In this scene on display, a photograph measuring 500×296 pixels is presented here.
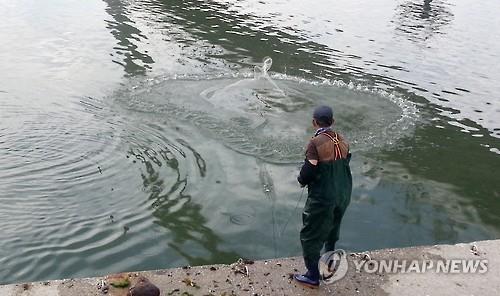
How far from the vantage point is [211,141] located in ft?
33.4

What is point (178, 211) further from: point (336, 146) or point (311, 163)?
point (336, 146)

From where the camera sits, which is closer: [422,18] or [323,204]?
[323,204]

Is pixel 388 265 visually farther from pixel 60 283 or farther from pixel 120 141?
pixel 120 141

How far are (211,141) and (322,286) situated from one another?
499 centimetres

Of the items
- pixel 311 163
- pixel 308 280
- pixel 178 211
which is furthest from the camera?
pixel 178 211

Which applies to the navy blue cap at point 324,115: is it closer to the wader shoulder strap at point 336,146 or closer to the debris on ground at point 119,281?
the wader shoulder strap at point 336,146

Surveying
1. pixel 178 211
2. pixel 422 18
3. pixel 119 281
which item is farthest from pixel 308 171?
pixel 422 18

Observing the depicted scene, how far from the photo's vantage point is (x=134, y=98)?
12164 mm

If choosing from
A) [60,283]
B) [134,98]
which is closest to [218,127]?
[134,98]

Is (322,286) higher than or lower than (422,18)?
lower

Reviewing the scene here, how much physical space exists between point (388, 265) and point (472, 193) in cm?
386

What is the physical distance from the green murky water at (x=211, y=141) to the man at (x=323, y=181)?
6.16ft

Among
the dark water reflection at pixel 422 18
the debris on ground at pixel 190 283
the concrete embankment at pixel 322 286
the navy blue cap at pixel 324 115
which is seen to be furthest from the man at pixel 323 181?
the dark water reflection at pixel 422 18

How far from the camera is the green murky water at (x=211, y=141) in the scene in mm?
7473
